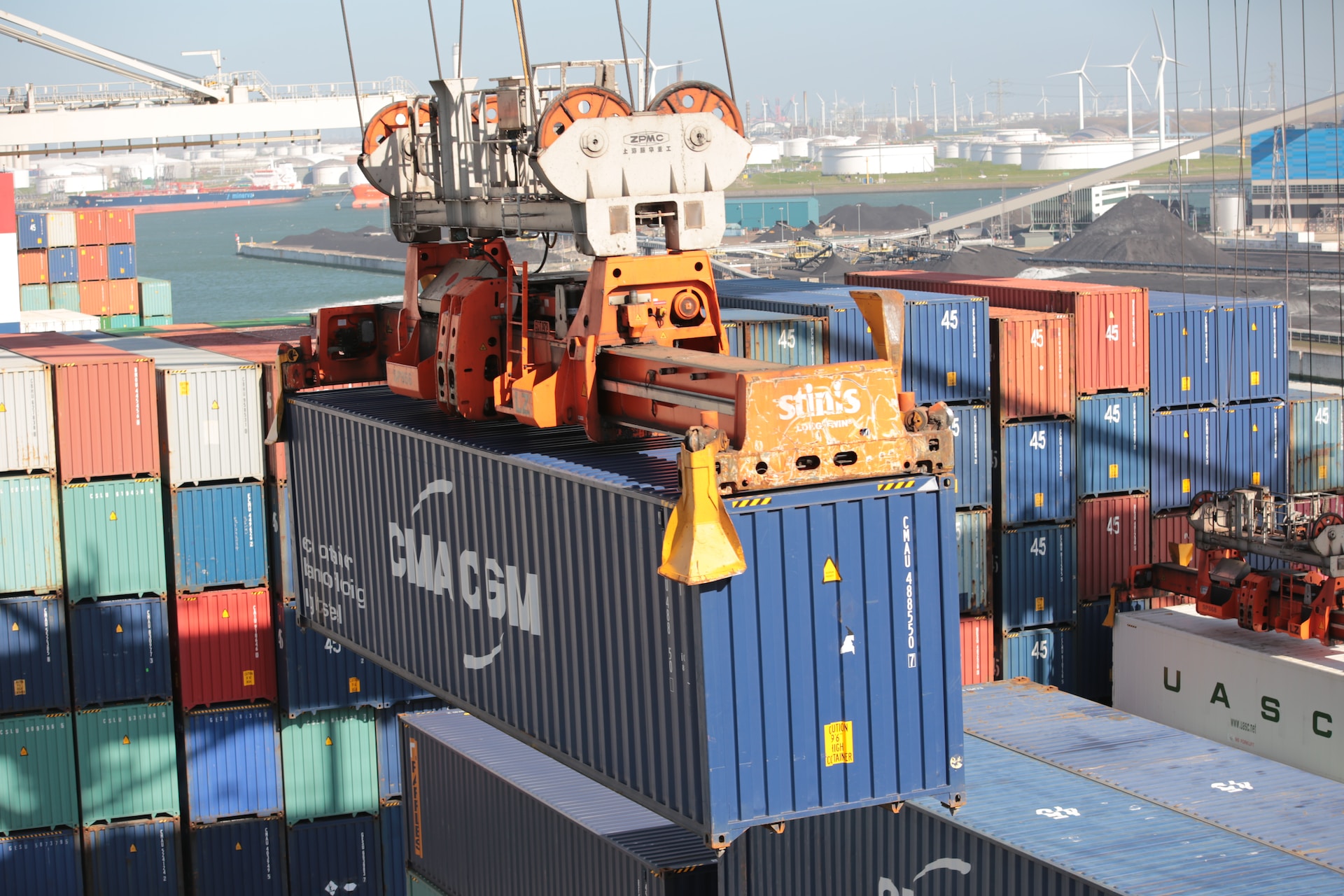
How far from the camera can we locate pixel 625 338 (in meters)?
15.4

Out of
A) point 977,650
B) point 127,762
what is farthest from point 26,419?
point 977,650

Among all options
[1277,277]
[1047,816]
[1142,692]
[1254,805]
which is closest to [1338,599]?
[1142,692]

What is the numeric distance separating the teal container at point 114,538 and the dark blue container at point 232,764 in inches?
92.3

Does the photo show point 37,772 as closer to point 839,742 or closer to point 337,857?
point 337,857

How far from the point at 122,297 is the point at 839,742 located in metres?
51.2

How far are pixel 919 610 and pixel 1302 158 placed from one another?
137 m

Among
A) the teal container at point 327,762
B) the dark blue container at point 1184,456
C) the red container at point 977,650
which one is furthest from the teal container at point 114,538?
the dark blue container at point 1184,456

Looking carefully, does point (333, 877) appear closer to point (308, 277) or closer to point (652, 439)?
point (652, 439)

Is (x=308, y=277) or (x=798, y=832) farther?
(x=308, y=277)

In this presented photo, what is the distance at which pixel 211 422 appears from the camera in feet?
76.9

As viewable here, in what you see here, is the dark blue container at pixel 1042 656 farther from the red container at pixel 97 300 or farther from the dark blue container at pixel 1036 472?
the red container at pixel 97 300

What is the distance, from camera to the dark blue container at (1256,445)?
2633 cm

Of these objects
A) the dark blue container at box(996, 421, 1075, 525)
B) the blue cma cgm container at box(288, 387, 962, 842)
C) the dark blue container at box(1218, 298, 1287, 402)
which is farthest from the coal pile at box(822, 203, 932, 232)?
the blue cma cgm container at box(288, 387, 962, 842)

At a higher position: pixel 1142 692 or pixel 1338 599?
pixel 1338 599
